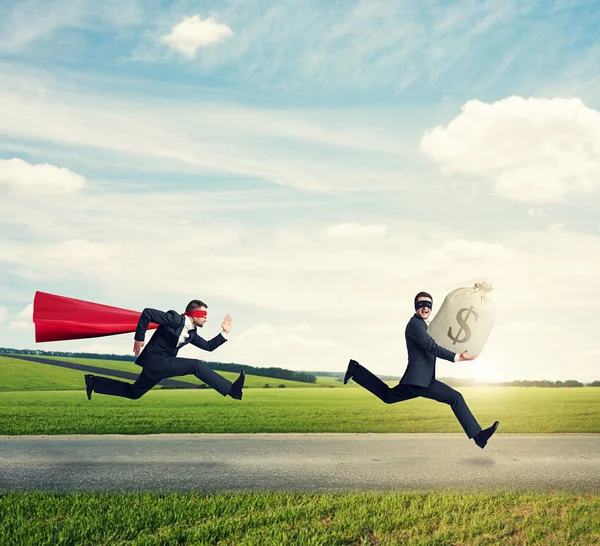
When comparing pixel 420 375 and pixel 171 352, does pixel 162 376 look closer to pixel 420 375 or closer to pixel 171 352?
pixel 171 352

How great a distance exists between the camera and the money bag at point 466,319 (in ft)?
15.0

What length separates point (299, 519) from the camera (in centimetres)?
893

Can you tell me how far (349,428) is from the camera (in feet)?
67.2

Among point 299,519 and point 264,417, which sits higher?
point 299,519

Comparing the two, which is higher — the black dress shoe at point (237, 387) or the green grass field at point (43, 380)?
the black dress shoe at point (237, 387)

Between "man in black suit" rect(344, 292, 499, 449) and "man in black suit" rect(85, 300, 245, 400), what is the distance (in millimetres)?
1110

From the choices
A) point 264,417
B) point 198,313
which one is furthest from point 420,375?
point 264,417

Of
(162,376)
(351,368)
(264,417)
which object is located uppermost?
(351,368)

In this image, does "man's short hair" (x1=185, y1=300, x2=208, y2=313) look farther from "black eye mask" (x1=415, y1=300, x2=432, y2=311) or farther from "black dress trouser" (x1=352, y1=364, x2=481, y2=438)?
"black eye mask" (x1=415, y1=300, x2=432, y2=311)

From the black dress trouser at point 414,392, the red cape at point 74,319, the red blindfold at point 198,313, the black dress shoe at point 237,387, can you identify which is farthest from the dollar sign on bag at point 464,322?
the red cape at point 74,319

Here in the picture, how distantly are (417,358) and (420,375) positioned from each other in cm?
15

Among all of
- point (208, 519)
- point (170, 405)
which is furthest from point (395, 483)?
point (170, 405)

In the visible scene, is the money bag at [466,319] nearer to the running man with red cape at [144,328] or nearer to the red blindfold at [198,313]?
the running man with red cape at [144,328]

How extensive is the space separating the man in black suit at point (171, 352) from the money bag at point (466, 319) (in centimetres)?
175
